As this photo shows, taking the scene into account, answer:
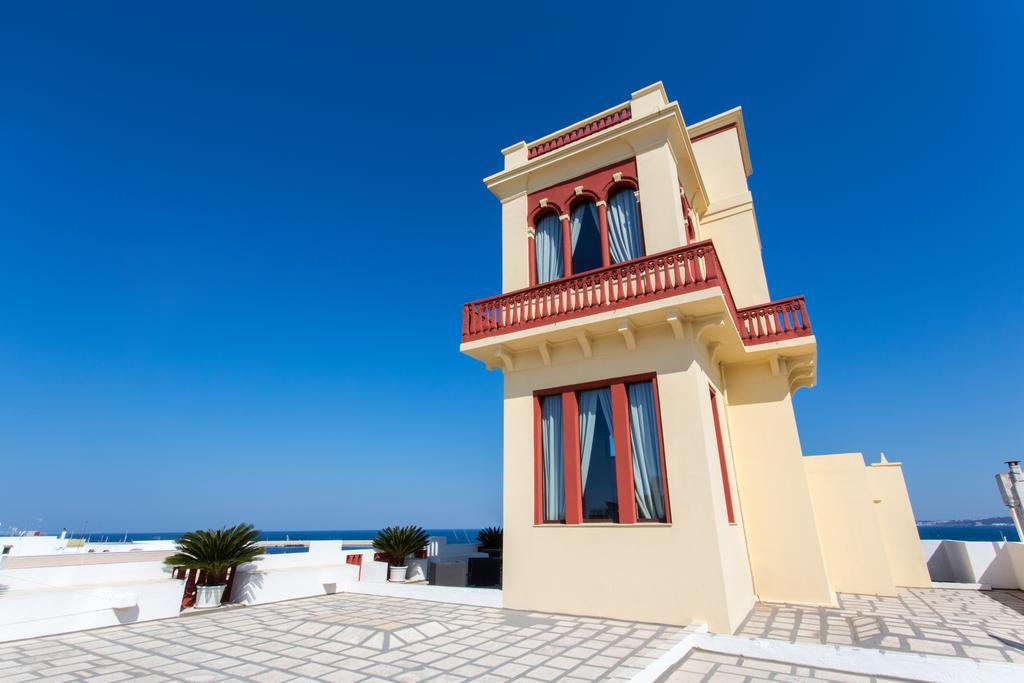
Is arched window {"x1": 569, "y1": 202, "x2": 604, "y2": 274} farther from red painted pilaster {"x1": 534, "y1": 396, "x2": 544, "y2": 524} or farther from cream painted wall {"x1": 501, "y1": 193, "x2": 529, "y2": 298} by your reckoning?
red painted pilaster {"x1": 534, "y1": 396, "x2": 544, "y2": 524}

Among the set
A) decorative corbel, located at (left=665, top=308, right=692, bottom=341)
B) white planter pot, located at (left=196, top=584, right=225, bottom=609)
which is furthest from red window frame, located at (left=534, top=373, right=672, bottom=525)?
white planter pot, located at (left=196, top=584, right=225, bottom=609)

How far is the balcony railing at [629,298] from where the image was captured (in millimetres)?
6797

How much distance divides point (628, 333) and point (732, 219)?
498 cm

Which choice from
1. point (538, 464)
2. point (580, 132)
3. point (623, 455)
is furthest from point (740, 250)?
point (538, 464)

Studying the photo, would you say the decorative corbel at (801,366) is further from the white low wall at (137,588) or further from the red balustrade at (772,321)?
the white low wall at (137,588)

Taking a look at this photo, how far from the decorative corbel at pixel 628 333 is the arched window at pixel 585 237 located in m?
1.84

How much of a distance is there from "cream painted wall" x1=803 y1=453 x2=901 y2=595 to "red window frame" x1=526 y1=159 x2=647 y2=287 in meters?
5.84

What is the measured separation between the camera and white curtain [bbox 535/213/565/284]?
29.0 feet

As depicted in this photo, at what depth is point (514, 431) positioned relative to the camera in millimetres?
7973

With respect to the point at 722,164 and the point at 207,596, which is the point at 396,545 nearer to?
the point at 207,596

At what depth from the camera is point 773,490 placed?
27.0 feet

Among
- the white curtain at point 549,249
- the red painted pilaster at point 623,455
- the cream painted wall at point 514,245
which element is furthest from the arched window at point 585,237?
the red painted pilaster at point 623,455

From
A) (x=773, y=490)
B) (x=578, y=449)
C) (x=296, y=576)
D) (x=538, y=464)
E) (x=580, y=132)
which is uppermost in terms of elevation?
(x=580, y=132)

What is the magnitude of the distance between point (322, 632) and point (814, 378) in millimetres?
9397
